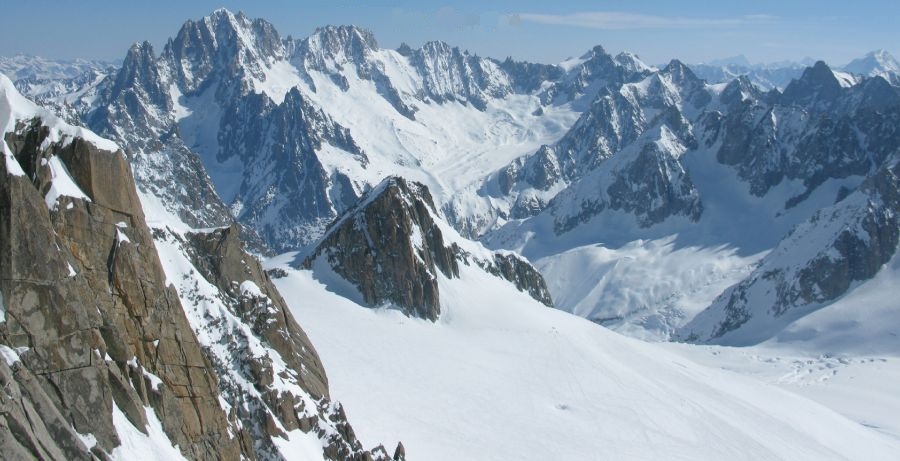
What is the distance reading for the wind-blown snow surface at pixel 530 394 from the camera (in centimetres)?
6050

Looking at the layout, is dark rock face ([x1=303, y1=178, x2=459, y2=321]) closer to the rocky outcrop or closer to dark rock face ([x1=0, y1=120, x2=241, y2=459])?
the rocky outcrop

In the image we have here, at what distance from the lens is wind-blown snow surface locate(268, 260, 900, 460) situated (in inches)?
2382

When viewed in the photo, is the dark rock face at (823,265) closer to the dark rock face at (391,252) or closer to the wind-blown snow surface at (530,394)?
the wind-blown snow surface at (530,394)

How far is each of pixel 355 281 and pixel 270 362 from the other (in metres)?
44.0

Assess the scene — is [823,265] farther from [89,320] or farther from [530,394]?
[89,320]

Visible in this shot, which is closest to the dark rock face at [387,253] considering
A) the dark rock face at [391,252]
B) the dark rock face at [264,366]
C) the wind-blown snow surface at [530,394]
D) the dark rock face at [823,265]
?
the dark rock face at [391,252]

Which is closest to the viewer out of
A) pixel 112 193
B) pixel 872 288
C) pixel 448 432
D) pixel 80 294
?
pixel 80 294

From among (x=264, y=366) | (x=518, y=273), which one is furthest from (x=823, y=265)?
(x=264, y=366)

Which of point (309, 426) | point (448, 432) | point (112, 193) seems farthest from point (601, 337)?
point (112, 193)

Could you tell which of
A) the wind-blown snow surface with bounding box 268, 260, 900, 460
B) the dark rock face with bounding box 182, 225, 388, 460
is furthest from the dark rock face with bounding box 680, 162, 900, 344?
the dark rock face with bounding box 182, 225, 388, 460

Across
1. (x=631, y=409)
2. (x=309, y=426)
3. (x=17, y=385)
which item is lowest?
(x=631, y=409)

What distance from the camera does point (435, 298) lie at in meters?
87.7

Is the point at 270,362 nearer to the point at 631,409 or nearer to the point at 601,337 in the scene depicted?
the point at 631,409

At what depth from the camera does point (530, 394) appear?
70062 millimetres
